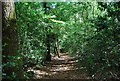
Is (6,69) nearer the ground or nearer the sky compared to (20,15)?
nearer the ground

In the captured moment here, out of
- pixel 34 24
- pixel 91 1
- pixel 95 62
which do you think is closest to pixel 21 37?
pixel 34 24

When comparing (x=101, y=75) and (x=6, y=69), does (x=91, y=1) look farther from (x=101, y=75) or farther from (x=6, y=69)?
(x=6, y=69)

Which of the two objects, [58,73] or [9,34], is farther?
[58,73]

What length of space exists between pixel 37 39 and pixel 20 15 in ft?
8.74

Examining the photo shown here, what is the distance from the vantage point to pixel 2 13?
393 centimetres

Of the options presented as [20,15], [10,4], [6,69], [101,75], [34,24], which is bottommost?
[101,75]

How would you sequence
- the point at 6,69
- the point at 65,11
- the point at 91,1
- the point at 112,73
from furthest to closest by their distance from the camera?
the point at 65,11, the point at 91,1, the point at 112,73, the point at 6,69

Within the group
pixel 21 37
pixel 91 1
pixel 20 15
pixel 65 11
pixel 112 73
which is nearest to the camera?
pixel 112 73

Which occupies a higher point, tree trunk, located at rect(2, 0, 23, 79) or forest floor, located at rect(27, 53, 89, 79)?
tree trunk, located at rect(2, 0, 23, 79)

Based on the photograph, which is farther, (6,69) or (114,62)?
(114,62)

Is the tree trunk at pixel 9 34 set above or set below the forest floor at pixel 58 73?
Answer: above

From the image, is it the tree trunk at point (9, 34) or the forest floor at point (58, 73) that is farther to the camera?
the forest floor at point (58, 73)

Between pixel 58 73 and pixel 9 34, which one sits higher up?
pixel 9 34

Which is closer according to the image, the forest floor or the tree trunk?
the tree trunk
